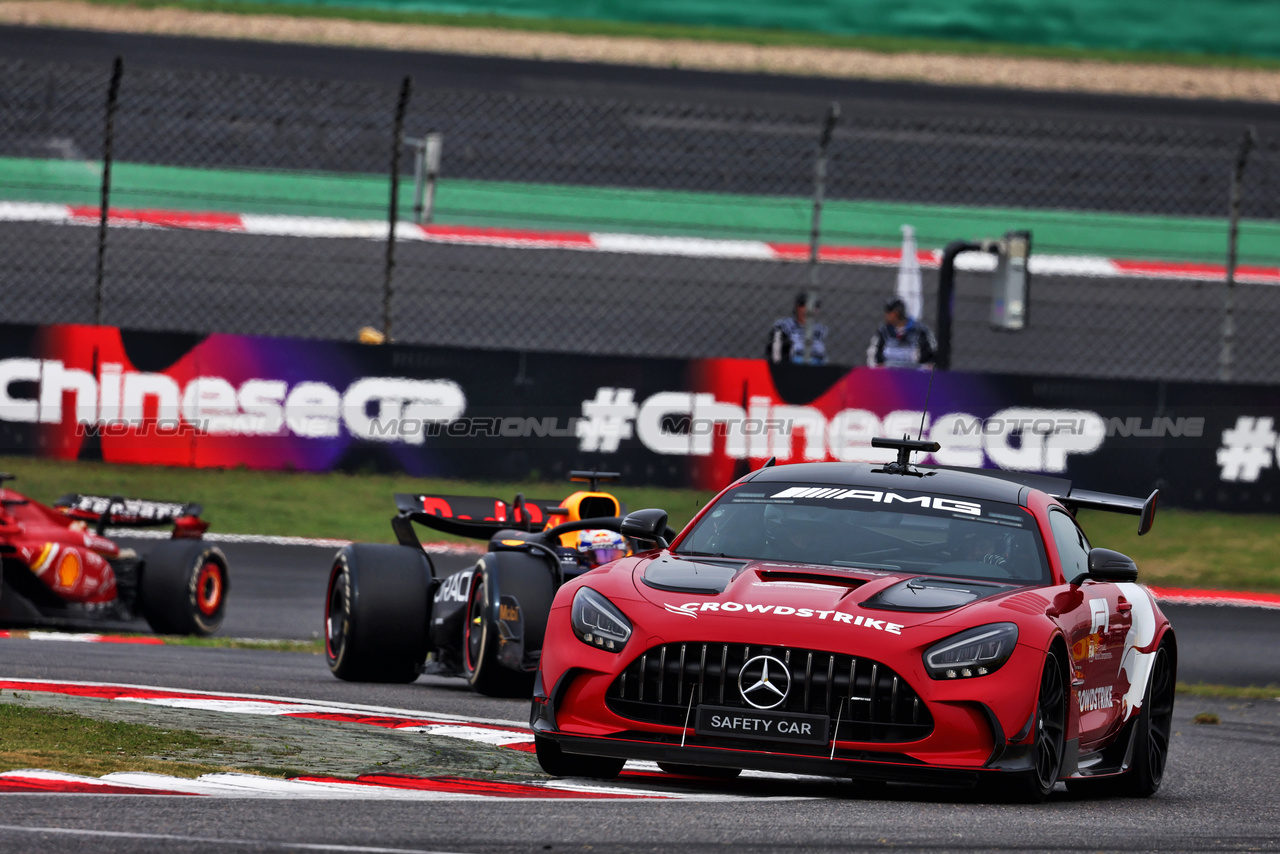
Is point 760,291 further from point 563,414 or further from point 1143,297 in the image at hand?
point 563,414

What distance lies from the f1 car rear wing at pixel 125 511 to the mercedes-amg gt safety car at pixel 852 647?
20.3ft

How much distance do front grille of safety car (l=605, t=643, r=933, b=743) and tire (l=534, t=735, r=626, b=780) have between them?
0.52 metres

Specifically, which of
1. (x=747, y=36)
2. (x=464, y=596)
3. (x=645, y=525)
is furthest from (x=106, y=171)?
(x=747, y=36)

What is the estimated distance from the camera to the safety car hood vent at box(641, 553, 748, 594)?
654 cm

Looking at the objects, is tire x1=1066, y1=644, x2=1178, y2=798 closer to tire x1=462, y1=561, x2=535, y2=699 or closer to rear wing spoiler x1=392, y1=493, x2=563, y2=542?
tire x1=462, y1=561, x2=535, y2=699

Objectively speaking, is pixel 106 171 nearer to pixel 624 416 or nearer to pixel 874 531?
pixel 624 416

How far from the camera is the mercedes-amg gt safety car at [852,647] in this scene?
616 centimetres

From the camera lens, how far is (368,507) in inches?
592

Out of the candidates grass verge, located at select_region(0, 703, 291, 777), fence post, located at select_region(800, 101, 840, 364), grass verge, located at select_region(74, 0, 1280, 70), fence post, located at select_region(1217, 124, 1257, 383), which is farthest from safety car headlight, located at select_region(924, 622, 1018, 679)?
grass verge, located at select_region(74, 0, 1280, 70)

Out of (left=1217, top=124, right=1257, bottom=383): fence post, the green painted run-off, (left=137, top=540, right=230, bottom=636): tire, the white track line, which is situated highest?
the green painted run-off

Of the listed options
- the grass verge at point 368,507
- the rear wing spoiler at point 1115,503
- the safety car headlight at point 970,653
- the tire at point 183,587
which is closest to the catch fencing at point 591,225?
the grass verge at point 368,507

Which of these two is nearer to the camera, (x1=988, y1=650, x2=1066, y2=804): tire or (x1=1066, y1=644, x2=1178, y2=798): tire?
(x1=988, y1=650, x2=1066, y2=804): tire

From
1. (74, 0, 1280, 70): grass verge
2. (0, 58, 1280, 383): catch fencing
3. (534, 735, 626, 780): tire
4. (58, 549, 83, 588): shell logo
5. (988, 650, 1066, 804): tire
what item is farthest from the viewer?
(74, 0, 1280, 70): grass verge

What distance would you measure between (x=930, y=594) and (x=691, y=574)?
790 mm
